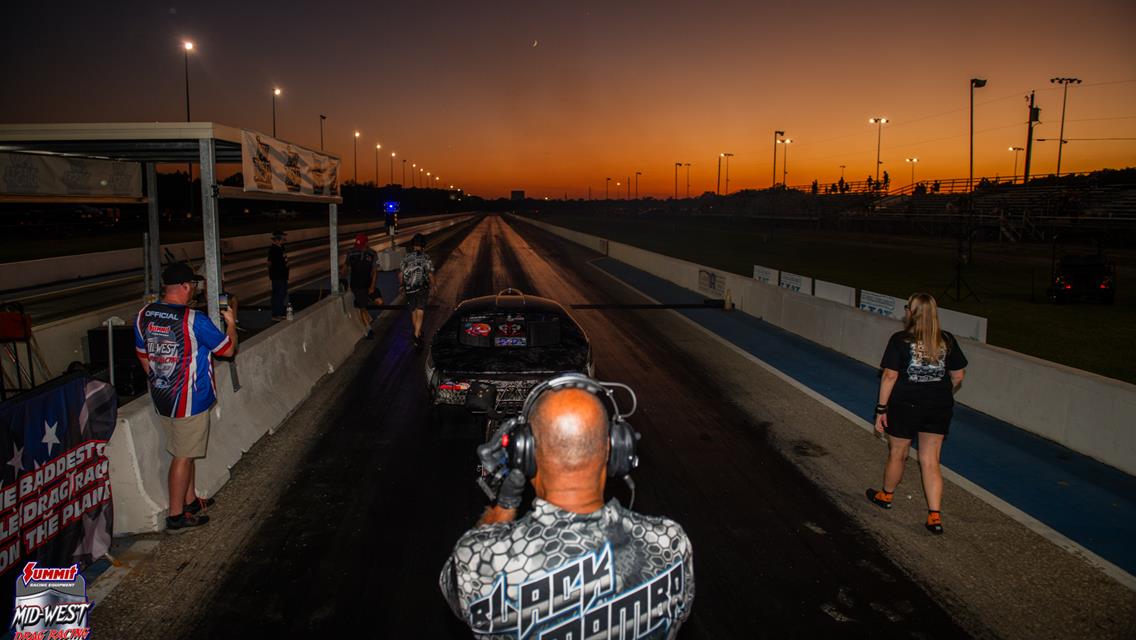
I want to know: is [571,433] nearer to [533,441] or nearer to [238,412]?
[533,441]

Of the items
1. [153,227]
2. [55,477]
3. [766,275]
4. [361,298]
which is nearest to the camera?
[55,477]

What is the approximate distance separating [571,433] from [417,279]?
11.1m

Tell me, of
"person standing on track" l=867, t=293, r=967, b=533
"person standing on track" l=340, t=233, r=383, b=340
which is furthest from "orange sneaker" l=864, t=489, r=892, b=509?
"person standing on track" l=340, t=233, r=383, b=340

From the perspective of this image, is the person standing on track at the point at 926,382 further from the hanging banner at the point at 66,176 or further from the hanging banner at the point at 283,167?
the hanging banner at the point at 66,176

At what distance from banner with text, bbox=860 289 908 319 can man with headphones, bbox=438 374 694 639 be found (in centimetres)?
1171

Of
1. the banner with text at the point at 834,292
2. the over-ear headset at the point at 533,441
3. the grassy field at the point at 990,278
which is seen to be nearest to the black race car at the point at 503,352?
the over-ear headset at the point at 533,441

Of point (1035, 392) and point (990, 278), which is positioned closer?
point (1035, 392)

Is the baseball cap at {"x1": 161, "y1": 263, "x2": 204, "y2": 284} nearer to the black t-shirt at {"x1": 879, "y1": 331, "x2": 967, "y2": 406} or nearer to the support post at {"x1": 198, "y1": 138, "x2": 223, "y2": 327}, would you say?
the support post at {"x1": 198, "y1": 138, "x2": 223, "y2": 327}

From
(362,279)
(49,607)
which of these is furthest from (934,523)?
(362,279)

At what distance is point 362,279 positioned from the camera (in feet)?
46.1

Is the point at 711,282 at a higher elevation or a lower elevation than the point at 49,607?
higher

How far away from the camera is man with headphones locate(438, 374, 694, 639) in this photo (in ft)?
7.06

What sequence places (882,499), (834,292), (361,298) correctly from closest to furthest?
(882,499), (361,298), (834,292)

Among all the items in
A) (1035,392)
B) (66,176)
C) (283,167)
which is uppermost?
(283,167)
